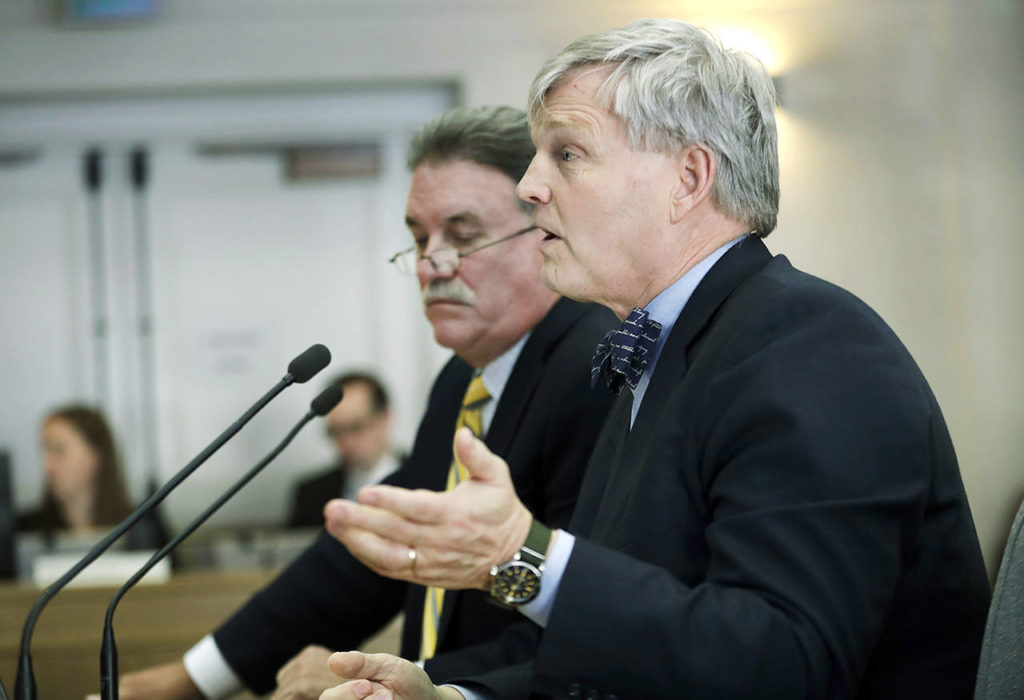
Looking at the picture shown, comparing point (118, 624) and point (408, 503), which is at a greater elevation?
point (408, 503)

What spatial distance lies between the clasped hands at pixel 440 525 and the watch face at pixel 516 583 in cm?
2

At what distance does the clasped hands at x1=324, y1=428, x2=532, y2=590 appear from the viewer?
93cm

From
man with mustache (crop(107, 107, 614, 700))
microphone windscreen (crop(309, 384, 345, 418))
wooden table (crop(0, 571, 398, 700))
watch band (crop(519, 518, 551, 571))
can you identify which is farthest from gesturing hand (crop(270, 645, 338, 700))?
wooden table (crop(0, 571, 398, 700))

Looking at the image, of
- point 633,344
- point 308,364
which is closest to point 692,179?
point 633,344

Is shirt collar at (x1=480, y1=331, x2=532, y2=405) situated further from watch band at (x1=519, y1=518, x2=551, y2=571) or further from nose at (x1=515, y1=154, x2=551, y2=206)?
watch band at (x1=519, y1=518, x2=551, y2=571)

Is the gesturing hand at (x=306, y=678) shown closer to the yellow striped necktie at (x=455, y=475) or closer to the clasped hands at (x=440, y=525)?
the yellow striped necktie at (x=455, y=475)

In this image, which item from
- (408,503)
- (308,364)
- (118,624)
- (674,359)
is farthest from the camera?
(118,624)

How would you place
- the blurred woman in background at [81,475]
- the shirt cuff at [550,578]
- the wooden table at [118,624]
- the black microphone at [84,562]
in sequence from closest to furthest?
the shirt cuff at [550,578]
the black microphone at [84,562]
the wooden table at [118,624]
the blurred woman in background at [81,475]

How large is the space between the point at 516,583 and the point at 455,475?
89cm

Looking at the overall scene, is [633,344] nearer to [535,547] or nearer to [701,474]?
[701,474]

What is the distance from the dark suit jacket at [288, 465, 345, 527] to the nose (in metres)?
3.74

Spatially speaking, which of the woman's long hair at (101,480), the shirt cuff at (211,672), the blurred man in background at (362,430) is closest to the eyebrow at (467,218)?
the shirt cuff at (211,672)

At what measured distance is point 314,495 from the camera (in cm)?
510

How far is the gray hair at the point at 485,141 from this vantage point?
198 cm
